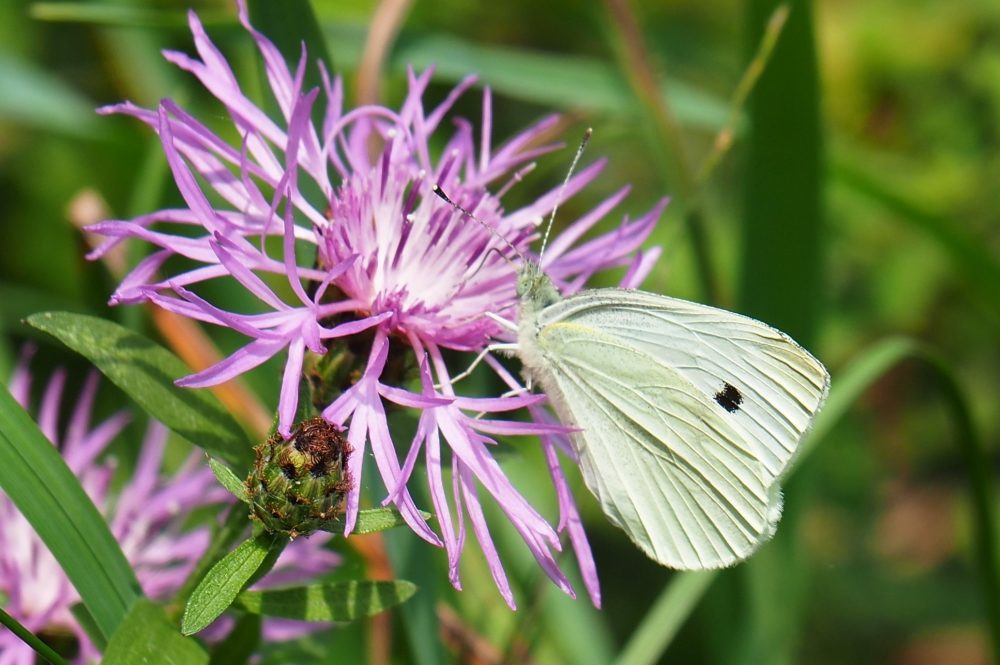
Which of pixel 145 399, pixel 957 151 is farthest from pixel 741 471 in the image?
pixel 957 151

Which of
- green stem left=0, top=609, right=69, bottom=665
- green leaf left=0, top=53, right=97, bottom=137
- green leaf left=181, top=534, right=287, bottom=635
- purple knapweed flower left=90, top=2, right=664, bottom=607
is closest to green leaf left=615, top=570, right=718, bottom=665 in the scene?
Result: purple knapweed flower left=90, top=2, right=664, bottom=607

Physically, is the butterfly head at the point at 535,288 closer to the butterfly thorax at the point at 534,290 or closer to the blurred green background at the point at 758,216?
the butterfly thorax at the point at 534,290

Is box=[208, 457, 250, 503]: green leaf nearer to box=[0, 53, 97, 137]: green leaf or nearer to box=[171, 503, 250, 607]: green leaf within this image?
box=[171, 503, 250, 607]: green leaf

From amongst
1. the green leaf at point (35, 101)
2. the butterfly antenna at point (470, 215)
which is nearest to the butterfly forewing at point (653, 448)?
the butterfly antenna at point (470, 215)

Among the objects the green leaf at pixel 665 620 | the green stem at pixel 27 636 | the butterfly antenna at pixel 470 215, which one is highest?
the butterfly antenna at pixel 470 215

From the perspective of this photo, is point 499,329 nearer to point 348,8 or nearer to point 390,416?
point 390,416

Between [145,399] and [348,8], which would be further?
[348,8]

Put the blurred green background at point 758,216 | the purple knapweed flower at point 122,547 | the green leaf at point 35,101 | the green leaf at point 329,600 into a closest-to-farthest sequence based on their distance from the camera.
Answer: the green leaf at point 329,600, the purple knapweed flower at point 122,547, the blurred green background at point 758,216, the green leaf at point 35,101
